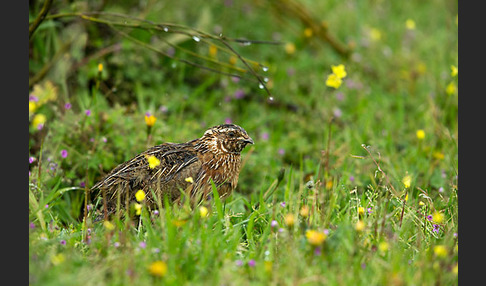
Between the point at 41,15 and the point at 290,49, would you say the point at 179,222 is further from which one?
the point at 290,49

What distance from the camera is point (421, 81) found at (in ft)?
26.5

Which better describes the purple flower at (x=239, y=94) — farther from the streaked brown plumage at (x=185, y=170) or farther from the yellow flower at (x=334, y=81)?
the streaked brown plumage at (x=185, y=170)

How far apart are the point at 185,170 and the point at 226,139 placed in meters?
0.43

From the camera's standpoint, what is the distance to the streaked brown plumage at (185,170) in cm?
459

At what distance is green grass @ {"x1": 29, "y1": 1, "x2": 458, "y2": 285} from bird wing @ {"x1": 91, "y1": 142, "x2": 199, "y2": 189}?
26cm

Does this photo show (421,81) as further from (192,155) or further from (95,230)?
(95,230)

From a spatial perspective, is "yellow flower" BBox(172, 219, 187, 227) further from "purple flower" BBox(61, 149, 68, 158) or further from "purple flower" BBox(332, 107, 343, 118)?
"purple flower" BBox(332, 107, 343, 118)

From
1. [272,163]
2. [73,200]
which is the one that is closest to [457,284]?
[272,163]

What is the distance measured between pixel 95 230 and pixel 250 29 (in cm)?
450

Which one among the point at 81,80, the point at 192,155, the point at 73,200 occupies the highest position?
the point at 81,80

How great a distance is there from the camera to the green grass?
359 centimetres

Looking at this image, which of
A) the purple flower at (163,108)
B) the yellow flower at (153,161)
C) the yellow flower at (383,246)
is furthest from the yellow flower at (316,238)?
the purple flower at (163,108)

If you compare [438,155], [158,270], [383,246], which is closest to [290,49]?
[438,155]

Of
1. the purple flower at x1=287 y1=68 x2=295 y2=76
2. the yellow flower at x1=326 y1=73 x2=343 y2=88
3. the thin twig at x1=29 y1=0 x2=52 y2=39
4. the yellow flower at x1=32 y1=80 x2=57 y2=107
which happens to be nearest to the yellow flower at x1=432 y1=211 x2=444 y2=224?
the yellow flower at x1=326 y1=73 x2=343 y2=88
